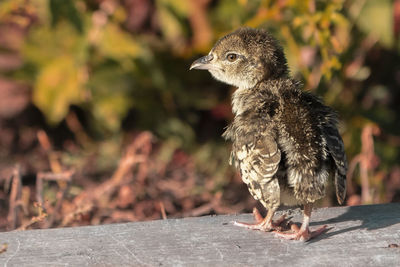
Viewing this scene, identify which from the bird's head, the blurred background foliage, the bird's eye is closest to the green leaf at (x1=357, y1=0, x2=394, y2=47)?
the blurred background foliage

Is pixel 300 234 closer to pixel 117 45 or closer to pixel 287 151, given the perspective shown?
pixel 287 151

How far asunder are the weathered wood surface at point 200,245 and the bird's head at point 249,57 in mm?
977

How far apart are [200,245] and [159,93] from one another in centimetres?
391

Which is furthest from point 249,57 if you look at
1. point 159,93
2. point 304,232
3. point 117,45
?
point 159,93

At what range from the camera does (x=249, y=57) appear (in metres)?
4.71

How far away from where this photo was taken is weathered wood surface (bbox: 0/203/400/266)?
368cm

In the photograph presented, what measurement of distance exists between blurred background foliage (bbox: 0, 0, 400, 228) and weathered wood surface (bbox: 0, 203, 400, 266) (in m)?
1.83

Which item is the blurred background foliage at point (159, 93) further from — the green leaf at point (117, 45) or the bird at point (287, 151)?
the bird at point (287, 151)

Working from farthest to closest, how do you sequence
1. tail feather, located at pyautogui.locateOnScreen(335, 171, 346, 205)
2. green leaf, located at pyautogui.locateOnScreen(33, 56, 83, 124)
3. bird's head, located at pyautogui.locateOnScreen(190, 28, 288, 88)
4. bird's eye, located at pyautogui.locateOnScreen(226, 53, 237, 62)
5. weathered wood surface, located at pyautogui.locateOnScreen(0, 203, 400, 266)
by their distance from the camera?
green leaf, located at pyautogui.locateOnScreen(33, 56, 83, 124) → bird's eye, located at pyautogui.locateOnScreen(226, 53, 237, 62) → bird's head, located at pyautogui.locateOnScreen(190, 28, 288, 88) → tail feather, located at pyautogui.locateOnScreen(335, 171, 346, 205) → weathered wood surface, located at pyautogui.locateOnScreen(0, 203, 400, 266)

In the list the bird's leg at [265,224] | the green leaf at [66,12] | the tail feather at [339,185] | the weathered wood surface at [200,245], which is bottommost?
the weathered wood surface at [200,245]

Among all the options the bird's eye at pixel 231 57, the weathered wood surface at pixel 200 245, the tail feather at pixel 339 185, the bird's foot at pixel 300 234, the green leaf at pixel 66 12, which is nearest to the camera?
the weathered wood surface at pixel 200 245

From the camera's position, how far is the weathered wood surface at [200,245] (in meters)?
3.68

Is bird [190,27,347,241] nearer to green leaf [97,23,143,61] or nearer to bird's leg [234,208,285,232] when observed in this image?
bird's leg [234,208,285,232]

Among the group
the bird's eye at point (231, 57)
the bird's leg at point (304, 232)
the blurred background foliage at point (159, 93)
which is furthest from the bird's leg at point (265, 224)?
the blurred background foliage at point (159, 93)
